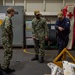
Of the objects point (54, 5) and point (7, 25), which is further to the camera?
point (54, 5)

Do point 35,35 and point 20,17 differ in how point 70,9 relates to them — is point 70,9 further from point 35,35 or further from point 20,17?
point 35,35

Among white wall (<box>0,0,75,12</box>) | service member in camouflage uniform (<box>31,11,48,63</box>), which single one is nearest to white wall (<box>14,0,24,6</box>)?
white wall (<box>0,0,75,12</box>)

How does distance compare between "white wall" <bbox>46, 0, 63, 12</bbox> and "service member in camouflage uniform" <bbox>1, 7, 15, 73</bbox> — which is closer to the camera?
"service member in camouflage uniform" <bbox>1, 7, 15, 73</bbox>

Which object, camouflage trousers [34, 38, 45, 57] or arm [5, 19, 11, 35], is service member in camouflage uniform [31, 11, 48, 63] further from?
arm [5, 19, 11, 35]

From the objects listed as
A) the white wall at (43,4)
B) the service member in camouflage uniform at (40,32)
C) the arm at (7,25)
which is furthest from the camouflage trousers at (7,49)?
the white wall at (43,4)

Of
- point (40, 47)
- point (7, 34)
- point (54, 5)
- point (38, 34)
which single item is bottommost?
point (40, 47)

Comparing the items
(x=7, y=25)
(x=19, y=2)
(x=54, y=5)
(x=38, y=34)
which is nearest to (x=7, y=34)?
(x=7, y=25)

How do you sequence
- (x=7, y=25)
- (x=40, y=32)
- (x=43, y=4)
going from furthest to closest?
(x=43, y=4)
(x=40, y=32)
(x=7, y=25)

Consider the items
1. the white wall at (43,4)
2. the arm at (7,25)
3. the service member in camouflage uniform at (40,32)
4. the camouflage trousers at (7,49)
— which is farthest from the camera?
the white wall at (43,4)

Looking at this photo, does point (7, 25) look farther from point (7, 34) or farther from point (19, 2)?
point (19, 2)

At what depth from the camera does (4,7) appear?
747 centimetres

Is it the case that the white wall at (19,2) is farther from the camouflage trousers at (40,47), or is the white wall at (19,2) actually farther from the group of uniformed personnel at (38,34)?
the camouflage trousers at (40,47)

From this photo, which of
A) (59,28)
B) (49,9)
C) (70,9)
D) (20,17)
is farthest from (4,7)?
(59,28)

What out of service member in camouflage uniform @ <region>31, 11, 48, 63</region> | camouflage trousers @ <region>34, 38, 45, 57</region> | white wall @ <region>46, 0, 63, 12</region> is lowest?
camouflage trousers @ <region>34, 38, 45, 57</region>
